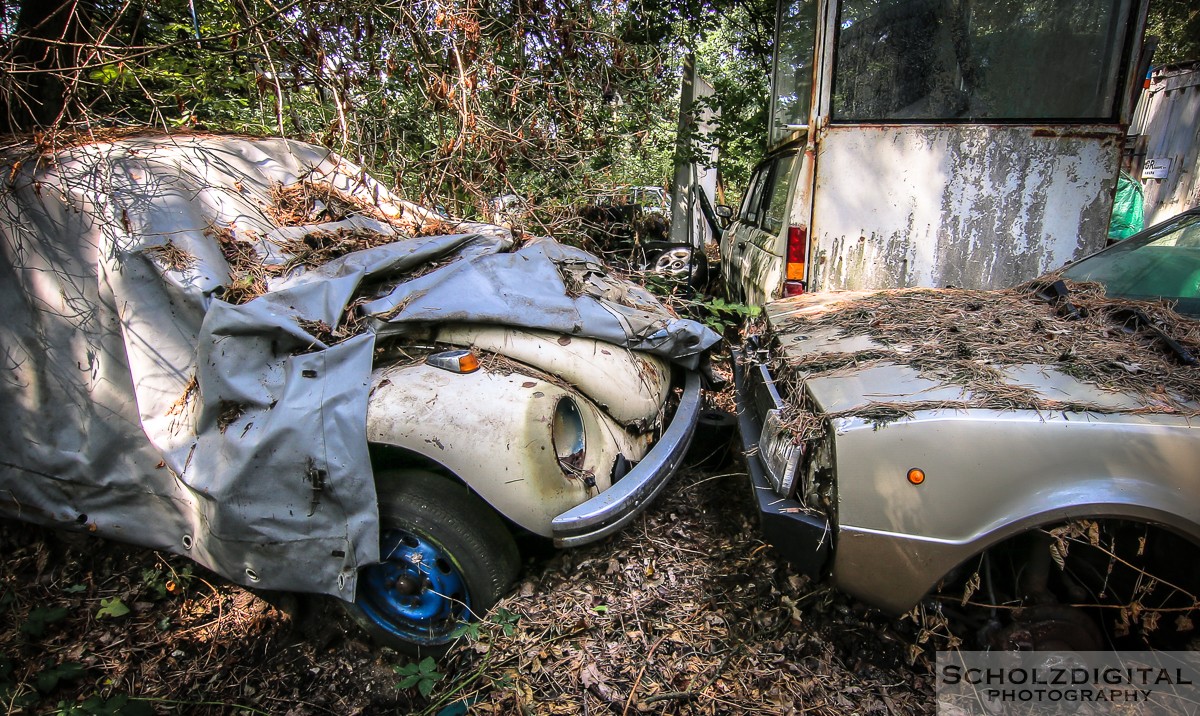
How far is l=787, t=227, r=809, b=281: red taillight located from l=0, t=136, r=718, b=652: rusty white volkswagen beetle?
1.84 metres

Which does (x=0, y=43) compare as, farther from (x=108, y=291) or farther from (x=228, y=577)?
(x=228, y=577)

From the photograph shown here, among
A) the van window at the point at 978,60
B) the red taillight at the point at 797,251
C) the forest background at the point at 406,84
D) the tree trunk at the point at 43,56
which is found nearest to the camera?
the tree trunk at the point at 43,56

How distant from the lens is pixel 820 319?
9.70ft

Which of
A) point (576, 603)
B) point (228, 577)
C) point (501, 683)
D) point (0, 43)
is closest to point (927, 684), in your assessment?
point (576, 603)

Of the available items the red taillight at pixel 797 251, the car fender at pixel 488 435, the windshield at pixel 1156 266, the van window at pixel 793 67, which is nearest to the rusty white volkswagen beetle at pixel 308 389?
the car fender at pixel 488 435

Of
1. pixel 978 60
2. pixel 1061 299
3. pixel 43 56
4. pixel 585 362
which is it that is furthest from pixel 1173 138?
pixel 43 56

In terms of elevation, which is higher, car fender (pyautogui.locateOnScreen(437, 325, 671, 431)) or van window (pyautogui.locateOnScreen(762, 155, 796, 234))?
van window (pyautogui.locateOnScreen(762, 155, 796, 234))

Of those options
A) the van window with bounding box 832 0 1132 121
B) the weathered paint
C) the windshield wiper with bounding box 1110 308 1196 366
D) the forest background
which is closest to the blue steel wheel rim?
the forest background

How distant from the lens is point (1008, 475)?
1833mm

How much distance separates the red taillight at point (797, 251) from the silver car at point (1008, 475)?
85.3 inches

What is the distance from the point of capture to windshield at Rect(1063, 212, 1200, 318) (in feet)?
8.50

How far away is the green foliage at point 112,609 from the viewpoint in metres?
2.80

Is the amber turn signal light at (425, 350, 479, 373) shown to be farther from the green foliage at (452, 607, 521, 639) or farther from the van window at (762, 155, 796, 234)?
the van window at (762, 155, 796, 234)

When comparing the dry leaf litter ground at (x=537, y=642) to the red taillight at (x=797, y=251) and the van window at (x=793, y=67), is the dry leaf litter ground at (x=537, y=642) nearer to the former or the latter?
the red taillight at (x=797, y=251)
